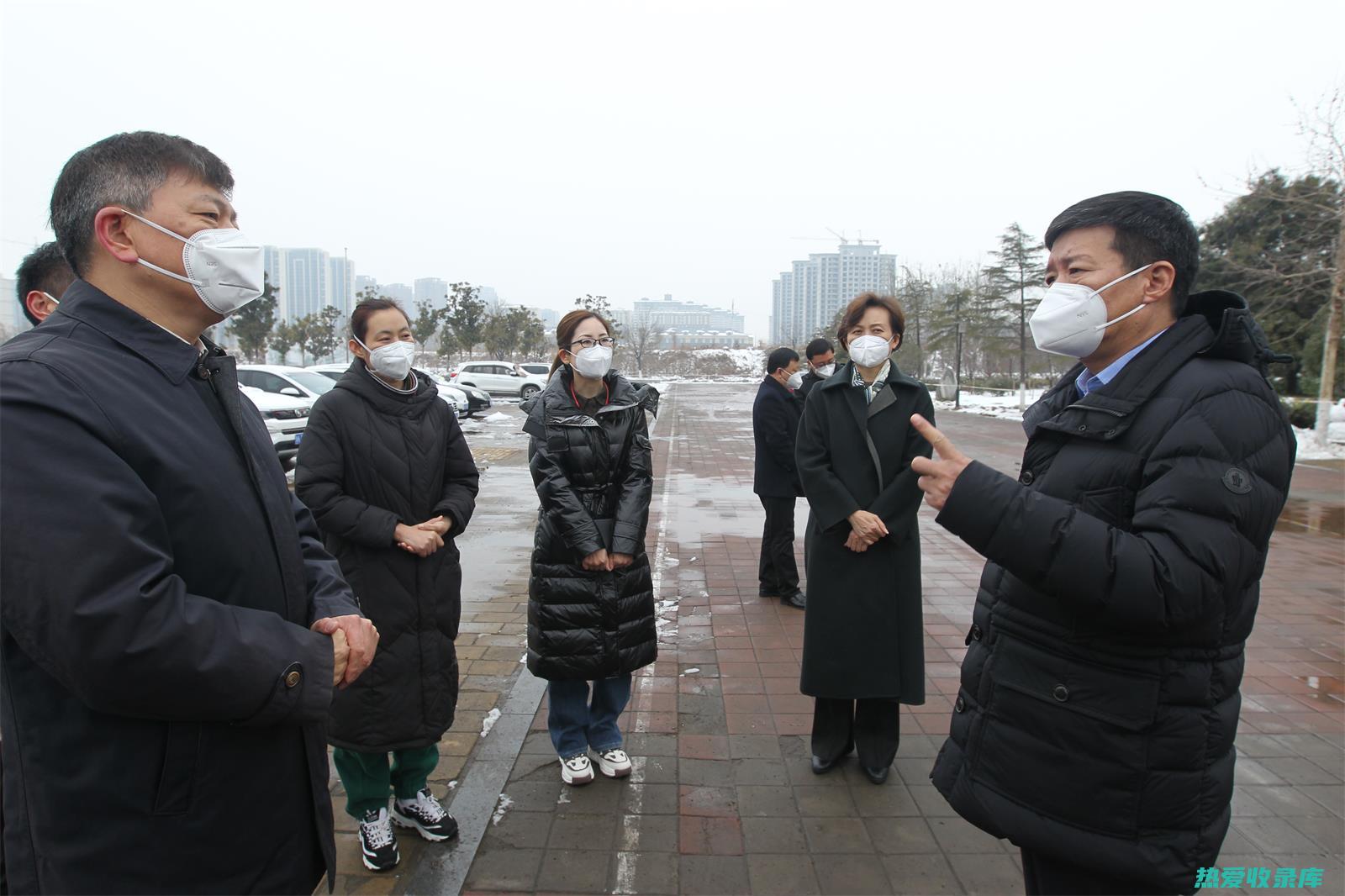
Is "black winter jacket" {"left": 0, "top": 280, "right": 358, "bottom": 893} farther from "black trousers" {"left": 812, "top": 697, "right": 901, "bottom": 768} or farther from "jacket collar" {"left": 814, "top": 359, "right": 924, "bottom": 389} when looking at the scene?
"jacket collar" {"left": 814, "top": 359, "right": 924, "bottom": 389}

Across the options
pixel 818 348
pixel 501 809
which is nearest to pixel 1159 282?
pixel 501 809

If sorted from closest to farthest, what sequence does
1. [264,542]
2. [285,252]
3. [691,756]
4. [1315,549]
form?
[264,542], [691,756], [1315,549], [285,252]

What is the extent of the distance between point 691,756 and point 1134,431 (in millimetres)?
2541

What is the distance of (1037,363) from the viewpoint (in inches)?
1857

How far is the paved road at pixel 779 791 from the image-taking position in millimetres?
2777

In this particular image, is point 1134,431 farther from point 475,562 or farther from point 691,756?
point 475,562

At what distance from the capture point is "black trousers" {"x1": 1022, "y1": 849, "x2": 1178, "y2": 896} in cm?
183

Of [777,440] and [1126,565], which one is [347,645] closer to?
[1126,565]

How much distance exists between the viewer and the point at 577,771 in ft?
11.0

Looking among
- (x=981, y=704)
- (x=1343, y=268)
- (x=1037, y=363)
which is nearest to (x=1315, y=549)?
(x=981, y=704)

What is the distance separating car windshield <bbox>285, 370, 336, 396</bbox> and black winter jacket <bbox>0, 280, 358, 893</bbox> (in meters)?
14.5

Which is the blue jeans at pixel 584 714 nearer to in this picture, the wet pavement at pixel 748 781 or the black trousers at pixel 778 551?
the wet pavement at pixel 748 781

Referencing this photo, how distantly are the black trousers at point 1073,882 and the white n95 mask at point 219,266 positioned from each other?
2321 millimetres

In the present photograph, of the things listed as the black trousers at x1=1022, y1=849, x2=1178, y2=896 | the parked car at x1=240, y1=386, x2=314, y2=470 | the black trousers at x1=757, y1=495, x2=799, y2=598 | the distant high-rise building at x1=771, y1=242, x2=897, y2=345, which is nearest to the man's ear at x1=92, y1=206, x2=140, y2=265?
the black trousers at x1=1022, y1=849, x2=1178, y2=896
